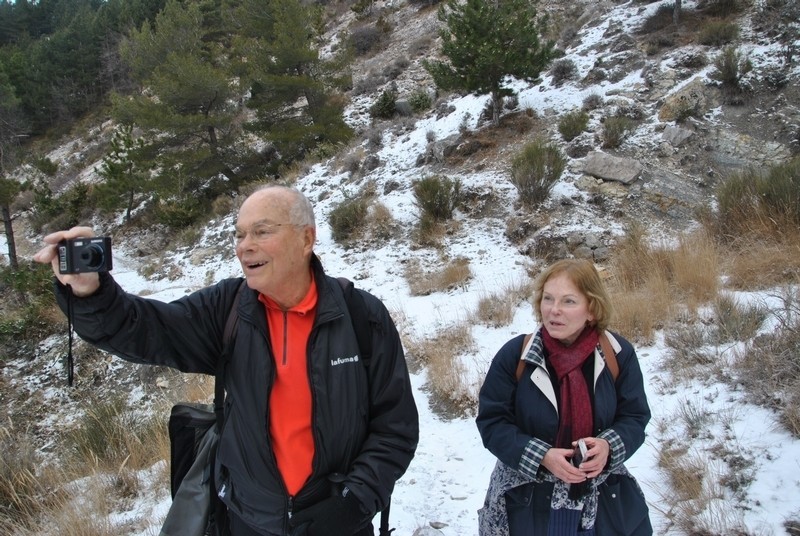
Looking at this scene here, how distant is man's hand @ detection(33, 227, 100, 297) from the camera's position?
1.32 m

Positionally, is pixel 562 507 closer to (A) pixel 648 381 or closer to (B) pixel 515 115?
(A) pixel 648 381

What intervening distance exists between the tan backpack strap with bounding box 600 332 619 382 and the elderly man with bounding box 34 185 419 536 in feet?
2.56

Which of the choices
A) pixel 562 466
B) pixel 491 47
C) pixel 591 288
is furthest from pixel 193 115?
pixel 562 466

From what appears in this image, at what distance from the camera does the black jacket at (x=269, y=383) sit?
57.7 inches

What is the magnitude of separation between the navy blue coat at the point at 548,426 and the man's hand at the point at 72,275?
1390 mm

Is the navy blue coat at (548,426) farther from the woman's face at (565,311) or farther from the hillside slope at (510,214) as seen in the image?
the hillside slope at (510,214)

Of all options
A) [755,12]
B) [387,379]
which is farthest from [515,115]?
[387,379]

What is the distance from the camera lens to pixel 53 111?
1293 inches

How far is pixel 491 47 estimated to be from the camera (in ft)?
28.4

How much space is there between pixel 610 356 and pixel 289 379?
3.89 ft

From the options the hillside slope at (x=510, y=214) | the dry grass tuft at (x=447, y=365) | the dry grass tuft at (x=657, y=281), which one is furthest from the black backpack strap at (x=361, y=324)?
the dry grass tuft at (x=657, y=281)

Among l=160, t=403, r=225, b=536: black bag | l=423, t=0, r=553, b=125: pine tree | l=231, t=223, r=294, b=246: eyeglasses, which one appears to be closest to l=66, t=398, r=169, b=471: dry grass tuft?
l=160, t=403, r=225, b=536: black bag

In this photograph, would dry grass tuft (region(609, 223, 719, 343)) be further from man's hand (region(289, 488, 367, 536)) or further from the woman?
man's hand (region(289, 488, 367, 536))

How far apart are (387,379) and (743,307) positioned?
353cm
